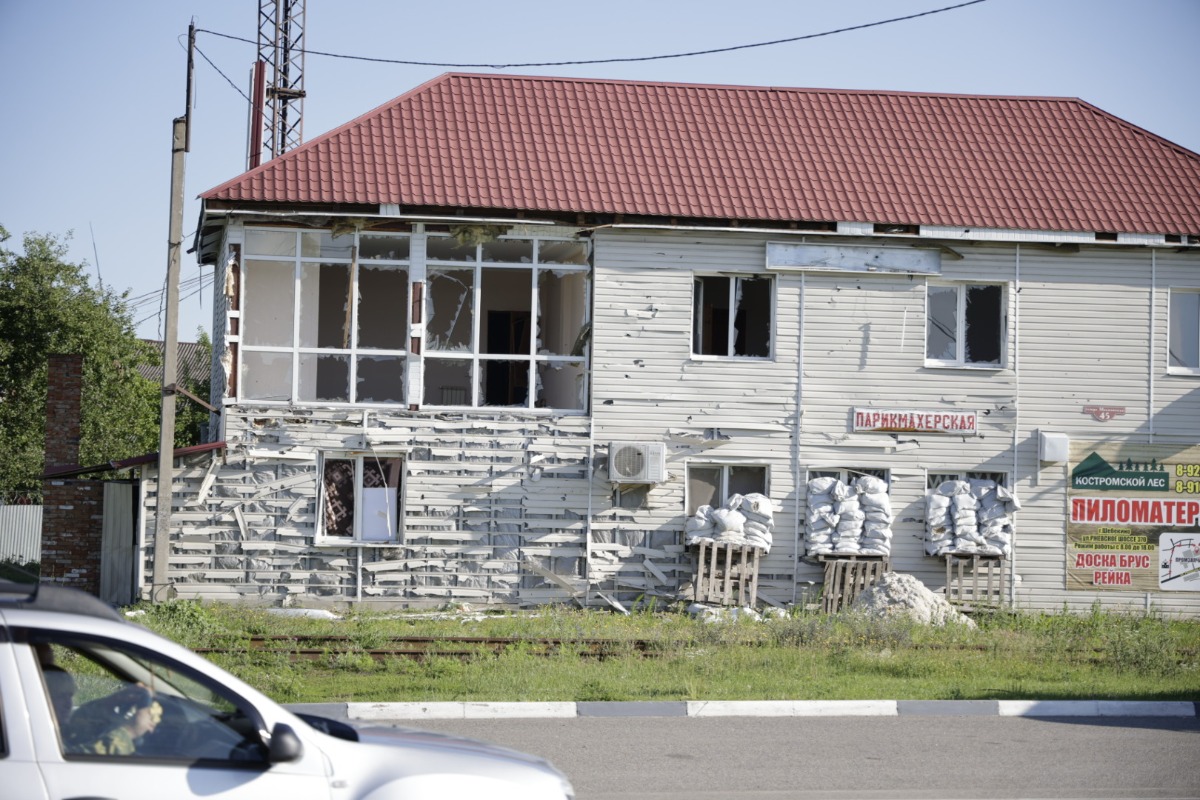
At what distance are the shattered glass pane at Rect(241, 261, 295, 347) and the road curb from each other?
9623 mm

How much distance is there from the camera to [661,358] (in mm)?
19531

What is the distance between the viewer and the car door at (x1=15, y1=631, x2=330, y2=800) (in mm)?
4461

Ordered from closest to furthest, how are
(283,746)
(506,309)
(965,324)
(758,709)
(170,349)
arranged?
1. (283,746)
2. (758,709)
3. (170,349)
4. (965,324)
5. (506,309)

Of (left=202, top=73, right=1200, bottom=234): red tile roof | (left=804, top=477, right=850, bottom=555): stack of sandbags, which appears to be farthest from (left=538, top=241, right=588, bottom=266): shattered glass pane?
(left=804, top=477, right=850, bottom=555): stack of sandbags

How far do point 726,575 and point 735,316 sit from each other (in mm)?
4098

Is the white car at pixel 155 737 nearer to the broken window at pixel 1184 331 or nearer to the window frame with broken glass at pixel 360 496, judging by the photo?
the window frame with broken glass at pixel 360 496

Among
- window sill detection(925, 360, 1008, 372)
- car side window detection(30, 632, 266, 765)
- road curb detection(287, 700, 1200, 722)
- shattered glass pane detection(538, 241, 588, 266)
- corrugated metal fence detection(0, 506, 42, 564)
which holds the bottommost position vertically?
corrugated metal fence detection(0, 506, 42, 564)

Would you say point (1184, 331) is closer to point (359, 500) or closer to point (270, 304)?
point (359, 500)

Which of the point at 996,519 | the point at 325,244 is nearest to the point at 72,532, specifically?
the point at 325,244

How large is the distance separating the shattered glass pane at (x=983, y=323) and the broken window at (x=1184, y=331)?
9.51ft

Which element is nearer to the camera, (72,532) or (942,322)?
(942,322)

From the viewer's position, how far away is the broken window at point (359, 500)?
1902 cm

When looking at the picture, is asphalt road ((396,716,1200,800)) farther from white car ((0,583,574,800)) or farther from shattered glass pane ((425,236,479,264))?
shattered glass pane ((425,236,479,264))

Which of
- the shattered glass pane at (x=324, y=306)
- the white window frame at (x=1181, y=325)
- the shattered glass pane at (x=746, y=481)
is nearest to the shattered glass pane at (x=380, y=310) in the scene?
the shattered glass pane at (x=324, y=306)
